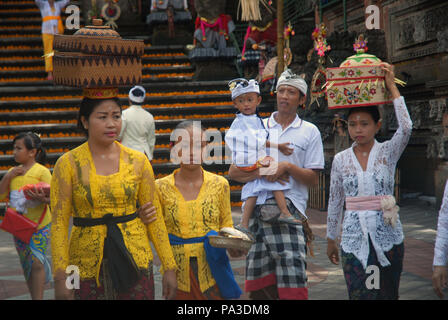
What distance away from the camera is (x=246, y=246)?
12.3ft

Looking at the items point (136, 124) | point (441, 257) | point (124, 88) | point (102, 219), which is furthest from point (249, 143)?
point (124, 88)

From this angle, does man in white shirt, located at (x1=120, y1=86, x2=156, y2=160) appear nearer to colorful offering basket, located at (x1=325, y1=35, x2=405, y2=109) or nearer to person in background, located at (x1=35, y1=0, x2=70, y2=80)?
person in background, located at (x1=35, y1=0, x2=70, y2=80)

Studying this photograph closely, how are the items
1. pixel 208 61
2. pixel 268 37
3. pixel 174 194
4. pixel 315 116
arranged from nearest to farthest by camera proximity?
pixel 174 194
pixel 315 116
pixel 268 37
pixel 208 61

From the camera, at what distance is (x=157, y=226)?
12.3 ft

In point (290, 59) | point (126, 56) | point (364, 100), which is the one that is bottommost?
point (364, 100)

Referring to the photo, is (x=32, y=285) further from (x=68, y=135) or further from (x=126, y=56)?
(x=68, y=135)

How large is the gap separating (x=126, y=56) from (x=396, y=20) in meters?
10.1

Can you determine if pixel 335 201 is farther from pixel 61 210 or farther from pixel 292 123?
pixel 61 210

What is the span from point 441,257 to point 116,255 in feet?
6.73

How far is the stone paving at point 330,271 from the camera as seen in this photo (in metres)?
5.92

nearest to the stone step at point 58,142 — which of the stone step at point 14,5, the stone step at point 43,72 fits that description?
the stone step at point 43,72

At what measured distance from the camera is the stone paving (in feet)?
19.4

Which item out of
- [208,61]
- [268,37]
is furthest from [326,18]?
[208,61]

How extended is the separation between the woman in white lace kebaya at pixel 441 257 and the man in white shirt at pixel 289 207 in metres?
1.02
